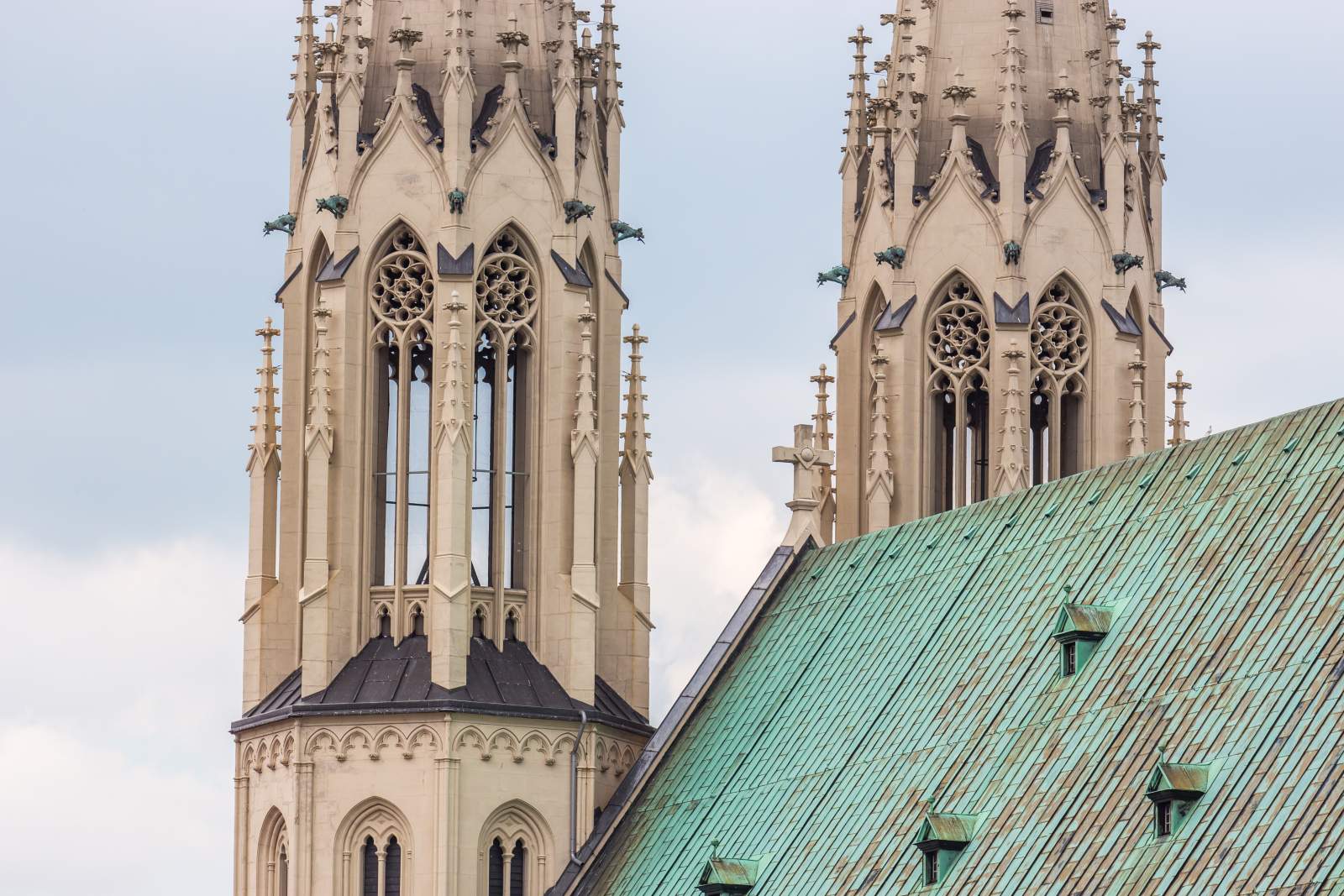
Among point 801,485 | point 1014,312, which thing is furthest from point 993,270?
point 801,485

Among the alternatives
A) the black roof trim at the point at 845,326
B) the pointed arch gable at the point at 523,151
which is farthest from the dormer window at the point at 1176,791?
the black roof trim at the point at 845,326

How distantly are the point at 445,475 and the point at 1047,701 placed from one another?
12918mm

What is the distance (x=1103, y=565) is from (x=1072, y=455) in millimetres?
14546

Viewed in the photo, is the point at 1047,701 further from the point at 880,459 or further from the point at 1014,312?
the point at 1014,312

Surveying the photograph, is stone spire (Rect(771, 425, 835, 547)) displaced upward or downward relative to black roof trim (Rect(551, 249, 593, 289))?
downward

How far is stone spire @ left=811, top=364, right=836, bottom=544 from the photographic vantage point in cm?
7800

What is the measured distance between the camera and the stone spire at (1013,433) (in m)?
75.6

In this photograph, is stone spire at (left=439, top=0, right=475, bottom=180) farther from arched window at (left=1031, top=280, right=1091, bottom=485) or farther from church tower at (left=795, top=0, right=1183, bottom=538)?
arched window at (left=1031, top=280, right=1091, bottom=485)

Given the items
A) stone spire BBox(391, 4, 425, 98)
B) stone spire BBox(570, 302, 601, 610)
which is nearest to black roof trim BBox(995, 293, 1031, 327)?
stone spire BBox(570, 302, 601, 610)

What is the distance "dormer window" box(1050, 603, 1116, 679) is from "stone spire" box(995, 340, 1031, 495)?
13.4 m

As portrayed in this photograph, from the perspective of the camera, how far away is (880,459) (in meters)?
77.1

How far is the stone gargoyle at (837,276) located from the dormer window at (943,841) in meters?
21.3

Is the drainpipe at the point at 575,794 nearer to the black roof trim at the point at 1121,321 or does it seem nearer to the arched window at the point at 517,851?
A: the arched window at the point at 517,851

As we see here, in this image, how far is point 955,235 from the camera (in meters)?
78.2
